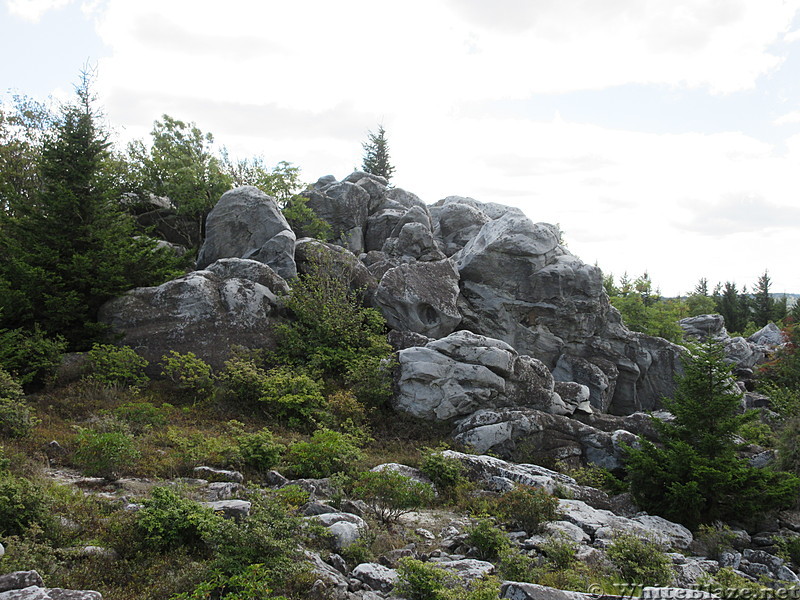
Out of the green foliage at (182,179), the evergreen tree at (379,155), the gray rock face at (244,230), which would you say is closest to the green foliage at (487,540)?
the gray rock face at (244,230)

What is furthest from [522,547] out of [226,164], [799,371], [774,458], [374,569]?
[226,164]

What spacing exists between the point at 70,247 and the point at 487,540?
52.7ft

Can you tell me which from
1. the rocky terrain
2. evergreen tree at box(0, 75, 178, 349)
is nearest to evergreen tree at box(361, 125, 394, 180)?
the rocky terrain

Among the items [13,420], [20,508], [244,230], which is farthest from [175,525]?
[244,230]

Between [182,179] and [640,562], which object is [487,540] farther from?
[182,179]

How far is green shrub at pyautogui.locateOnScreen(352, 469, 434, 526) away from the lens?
9242mm

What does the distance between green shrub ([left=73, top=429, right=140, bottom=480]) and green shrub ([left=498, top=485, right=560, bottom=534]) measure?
708 cm

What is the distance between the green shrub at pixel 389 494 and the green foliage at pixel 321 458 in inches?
50.4

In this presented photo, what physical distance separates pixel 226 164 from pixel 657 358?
26645 millimetres

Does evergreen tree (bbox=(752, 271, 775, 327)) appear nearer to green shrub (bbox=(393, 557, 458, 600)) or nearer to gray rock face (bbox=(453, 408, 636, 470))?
gray rock face (bbox=(453, 408, 636, 470))

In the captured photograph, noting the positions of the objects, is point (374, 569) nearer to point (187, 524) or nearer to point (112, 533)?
point (187, 524)

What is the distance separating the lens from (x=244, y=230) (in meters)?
23.9

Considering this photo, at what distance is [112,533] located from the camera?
715cm

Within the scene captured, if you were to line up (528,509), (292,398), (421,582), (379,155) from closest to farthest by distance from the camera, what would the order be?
(421,582) < (528,509) < (292,398) < (379,155)
